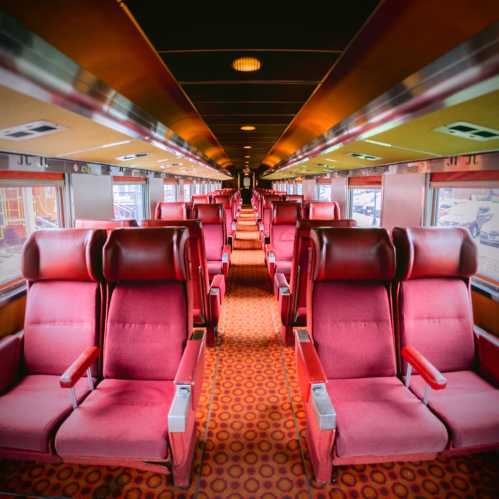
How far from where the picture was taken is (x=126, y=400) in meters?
2.08

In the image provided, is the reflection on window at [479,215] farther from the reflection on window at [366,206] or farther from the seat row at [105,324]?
the seat row at [105,324]

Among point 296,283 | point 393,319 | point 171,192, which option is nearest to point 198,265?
point 296,283

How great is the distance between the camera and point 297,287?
11.6ft

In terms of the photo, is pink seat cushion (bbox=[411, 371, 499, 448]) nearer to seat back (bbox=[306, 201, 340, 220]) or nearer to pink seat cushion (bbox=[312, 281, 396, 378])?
pink seat cushion (bbox=[312, 281, 396, 378])

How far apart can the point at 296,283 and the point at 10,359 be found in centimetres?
238

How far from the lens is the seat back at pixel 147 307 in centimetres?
230

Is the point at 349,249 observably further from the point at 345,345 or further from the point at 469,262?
the point at 469,262

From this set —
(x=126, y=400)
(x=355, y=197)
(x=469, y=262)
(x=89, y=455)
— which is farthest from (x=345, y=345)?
(x=355, y=197)

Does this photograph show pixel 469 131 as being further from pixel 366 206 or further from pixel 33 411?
pixel 366 206

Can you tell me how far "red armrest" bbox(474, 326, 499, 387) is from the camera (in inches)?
88.9

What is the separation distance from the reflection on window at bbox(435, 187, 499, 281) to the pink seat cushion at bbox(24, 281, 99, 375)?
2.69m

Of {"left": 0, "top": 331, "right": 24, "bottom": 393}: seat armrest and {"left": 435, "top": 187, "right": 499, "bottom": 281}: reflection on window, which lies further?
{"left": 435, "top": 187, "right": 499, "bottom": 281}: reflection on window

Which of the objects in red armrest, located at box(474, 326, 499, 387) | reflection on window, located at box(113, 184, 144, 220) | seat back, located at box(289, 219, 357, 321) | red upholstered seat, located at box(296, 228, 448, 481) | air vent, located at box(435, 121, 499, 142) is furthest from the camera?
reflection on window, located at box(113, 184, 144, 220)

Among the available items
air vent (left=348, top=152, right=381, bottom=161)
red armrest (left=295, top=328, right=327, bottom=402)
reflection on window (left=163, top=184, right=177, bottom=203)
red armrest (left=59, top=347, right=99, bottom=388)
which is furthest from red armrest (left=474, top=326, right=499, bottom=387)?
reflection on window (left=163, top=184, right=177, bottom=203)
